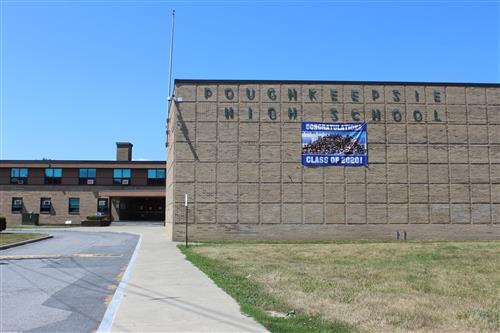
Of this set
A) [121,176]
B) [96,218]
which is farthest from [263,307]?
[121,176]

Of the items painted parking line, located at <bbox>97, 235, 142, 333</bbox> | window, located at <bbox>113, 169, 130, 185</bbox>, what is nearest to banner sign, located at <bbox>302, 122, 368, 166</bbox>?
painted parking line, located at <bbox>97, 235, 142, 333</bbox>

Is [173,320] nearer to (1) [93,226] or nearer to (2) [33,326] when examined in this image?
(2) [33,326]

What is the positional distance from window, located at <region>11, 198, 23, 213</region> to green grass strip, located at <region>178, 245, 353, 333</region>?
173 feet

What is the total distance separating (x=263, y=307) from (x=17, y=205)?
A: 194 feet

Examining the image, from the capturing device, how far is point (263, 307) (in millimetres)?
9477

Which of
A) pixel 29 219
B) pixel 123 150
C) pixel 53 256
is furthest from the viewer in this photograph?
pixel 123 150

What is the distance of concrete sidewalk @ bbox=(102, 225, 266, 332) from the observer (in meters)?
7.97

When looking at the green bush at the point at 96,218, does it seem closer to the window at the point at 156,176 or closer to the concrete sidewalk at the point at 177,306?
the window at the point at 156,176

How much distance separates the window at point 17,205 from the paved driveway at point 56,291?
44.5 m

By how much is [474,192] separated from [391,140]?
239 inches

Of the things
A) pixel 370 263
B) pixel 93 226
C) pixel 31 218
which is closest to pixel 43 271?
pixel 370 263

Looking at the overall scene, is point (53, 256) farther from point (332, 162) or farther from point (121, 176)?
point (121, 176)

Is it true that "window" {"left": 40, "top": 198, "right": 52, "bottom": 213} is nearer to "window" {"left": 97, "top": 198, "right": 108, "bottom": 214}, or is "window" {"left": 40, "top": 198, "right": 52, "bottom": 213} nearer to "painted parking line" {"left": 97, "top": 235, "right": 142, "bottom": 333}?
"window" {"left": 97, "top": 198, "right": 108, "bottom": 214}

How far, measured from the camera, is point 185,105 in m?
33.3
